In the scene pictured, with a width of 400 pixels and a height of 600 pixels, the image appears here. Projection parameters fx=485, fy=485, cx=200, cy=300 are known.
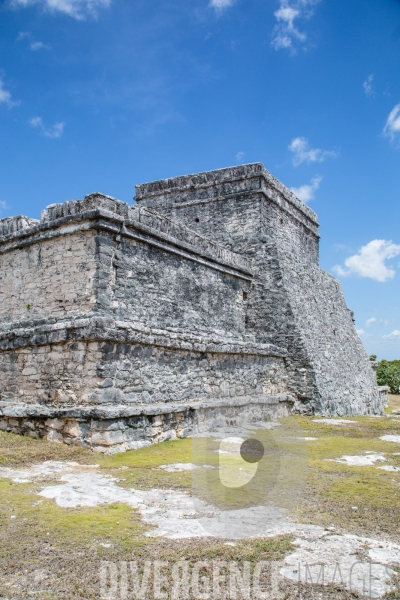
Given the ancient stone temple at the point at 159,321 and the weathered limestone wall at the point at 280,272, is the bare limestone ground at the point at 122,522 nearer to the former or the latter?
the ancient stone temple at the point at 159,321

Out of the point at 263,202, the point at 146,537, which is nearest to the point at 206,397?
the point at 146,537

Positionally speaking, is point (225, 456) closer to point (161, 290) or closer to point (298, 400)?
point (161, 290)

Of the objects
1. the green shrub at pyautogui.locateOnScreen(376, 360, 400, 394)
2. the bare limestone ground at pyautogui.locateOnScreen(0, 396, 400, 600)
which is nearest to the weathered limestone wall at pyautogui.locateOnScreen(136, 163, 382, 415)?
the bare limestone ground at pyautogui.locateOnScreen(0, 396, 400, 600)

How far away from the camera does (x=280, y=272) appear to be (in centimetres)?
1299

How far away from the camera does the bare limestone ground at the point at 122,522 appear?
2.87m

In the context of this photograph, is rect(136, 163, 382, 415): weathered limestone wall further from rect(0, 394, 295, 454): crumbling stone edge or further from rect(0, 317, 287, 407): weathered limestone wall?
rect(0, 394, 295, 454): crumbling stone edge

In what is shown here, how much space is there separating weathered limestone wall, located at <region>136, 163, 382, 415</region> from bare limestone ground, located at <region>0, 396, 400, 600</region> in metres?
5.67

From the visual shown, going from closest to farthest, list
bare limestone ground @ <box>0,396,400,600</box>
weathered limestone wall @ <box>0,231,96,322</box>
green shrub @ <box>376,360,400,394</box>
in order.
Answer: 1. bare limestone ground @ <box>0,396,400,600</box>
2. weathered limestone wall @ <box>0,231,96,322</box>
3. green shrub @ <box>376,360,400,394</box>

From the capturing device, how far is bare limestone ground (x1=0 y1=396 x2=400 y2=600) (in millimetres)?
2865

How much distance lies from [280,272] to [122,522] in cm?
989

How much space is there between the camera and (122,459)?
249 inches

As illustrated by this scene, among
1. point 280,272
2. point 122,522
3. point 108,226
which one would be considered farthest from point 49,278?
point 280,272

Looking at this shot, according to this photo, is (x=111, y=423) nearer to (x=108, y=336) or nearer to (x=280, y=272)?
(x=108, y=336)

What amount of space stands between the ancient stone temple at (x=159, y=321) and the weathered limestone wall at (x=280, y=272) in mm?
39
